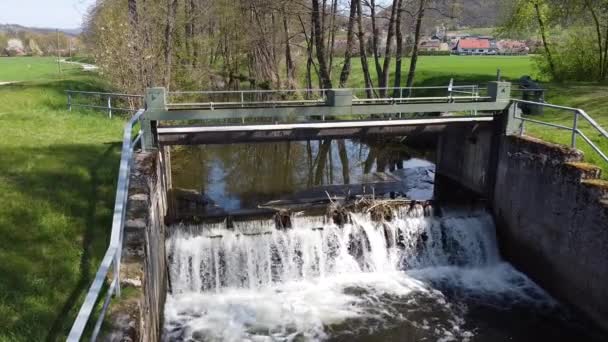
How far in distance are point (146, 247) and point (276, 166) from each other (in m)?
11.2

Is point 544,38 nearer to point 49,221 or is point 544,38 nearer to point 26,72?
point 49,221

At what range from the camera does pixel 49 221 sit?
702 cm

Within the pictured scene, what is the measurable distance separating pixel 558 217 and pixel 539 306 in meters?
1.95

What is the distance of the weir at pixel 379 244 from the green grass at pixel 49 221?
0.73 meters

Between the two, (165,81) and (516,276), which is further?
(165,81)

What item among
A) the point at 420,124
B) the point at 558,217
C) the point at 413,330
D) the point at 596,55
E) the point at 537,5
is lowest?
the point at 413,330

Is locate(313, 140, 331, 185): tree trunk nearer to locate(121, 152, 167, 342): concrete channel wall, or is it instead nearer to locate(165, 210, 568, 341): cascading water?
locate(165, 210, 568, 341): cascading water

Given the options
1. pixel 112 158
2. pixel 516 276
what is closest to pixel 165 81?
pixel 112 158

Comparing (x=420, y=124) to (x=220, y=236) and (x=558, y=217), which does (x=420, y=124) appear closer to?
(x=558, y=217)

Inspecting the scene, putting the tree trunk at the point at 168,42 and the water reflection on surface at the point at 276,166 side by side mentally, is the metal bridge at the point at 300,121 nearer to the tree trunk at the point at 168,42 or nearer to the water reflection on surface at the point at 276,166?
the water reflection on surface at the point at 276,166

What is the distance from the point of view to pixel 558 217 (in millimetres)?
10539

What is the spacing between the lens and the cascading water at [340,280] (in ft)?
30.8

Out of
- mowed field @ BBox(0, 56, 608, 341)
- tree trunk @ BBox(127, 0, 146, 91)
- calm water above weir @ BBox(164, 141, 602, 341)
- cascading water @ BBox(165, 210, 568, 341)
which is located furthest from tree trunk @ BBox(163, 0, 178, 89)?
cascading water @ BBox(165, 210, 568, 341)

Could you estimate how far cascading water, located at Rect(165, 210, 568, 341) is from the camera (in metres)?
9.38
